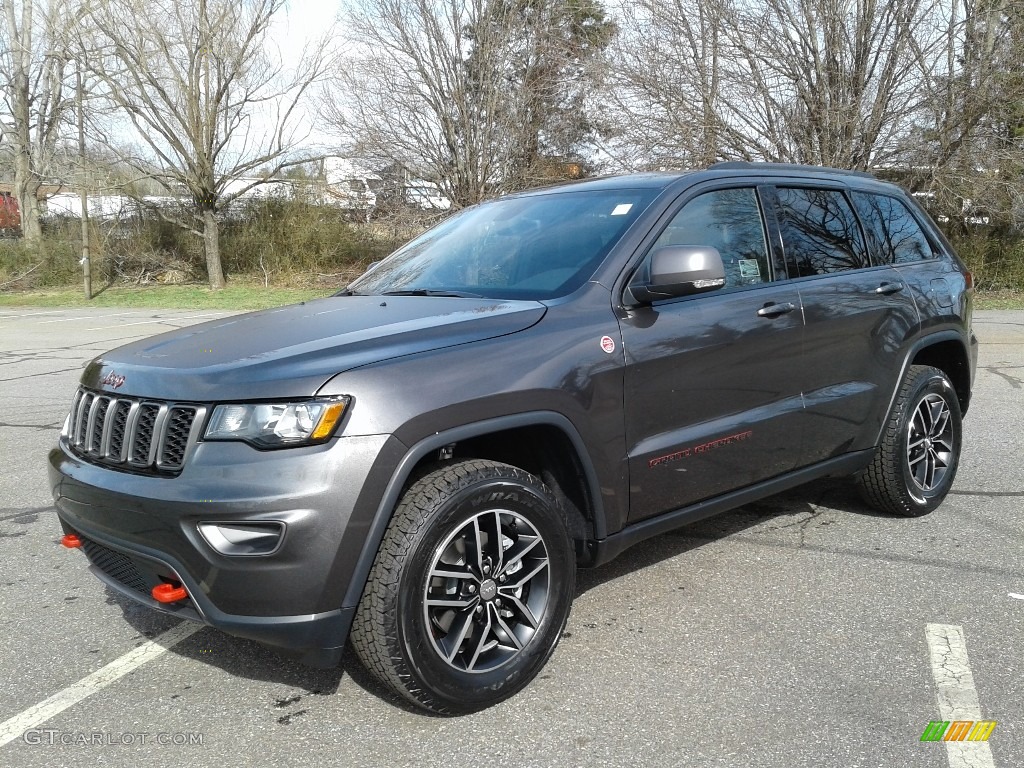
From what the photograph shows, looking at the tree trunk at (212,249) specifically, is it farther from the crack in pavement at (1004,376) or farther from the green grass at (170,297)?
the crack in pavement at (1004,376)

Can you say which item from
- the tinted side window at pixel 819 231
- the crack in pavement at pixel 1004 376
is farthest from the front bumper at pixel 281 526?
the crack in pavement at pixel 1004 376

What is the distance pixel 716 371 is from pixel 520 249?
0.97m

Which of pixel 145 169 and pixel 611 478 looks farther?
pixel 145 169

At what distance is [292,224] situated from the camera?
29359 millimetres

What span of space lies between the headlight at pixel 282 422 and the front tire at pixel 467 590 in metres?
0.37

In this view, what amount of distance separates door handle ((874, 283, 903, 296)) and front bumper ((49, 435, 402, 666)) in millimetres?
2829

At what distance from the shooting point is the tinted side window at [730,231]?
3.80m

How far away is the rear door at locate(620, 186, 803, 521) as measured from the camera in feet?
11.2

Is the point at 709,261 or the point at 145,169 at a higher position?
the point at 145,169

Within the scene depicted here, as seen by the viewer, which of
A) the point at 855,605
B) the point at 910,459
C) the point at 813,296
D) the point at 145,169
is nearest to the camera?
the point at 855,605

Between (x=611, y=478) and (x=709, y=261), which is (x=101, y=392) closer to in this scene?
(x=611, y=478)

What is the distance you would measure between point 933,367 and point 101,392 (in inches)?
164

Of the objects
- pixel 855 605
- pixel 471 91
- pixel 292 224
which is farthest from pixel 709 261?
pixel 292 224

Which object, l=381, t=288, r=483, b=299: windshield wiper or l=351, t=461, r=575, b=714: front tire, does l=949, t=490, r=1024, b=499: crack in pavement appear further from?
l=381, t=288, r=483, b=299: windshield wiper
